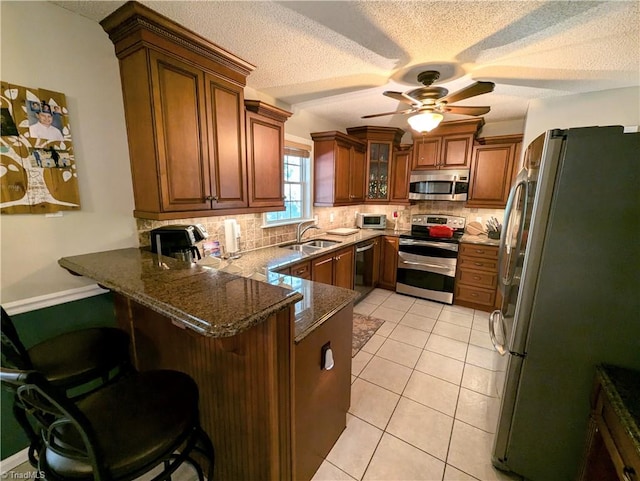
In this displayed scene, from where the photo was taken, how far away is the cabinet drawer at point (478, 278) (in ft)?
11.1

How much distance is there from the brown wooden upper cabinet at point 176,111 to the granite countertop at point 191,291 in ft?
1.43

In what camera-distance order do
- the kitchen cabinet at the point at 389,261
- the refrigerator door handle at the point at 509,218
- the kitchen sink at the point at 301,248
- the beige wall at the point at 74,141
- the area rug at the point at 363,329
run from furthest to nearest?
1. the kitchen cabinet at the point at 389,261
2. the kitchen sink at the point at 301,248
3. the area rug at the point at 363,329
4. the refrigerator door handle at the point at 509,218
5. the beige wall at the point at 74,141

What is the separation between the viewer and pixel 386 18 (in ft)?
4.95

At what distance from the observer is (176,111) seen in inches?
66.3

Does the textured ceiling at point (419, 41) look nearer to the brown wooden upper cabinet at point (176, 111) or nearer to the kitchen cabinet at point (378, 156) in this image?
the brown wooden upper cabinet at point (176, 111)

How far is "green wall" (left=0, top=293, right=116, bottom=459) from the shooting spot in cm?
145

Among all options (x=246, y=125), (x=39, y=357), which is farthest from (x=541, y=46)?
(x=39, y=357)

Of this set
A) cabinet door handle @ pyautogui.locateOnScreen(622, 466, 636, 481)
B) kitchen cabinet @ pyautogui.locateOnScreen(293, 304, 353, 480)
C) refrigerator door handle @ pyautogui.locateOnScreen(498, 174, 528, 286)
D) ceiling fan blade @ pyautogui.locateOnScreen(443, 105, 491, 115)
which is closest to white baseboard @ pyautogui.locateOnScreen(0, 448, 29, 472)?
kitchen cabinet @ pyautogui.locateOnScreen(293, 304, 353, 480)

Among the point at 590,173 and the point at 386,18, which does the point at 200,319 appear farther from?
the point at 386,18

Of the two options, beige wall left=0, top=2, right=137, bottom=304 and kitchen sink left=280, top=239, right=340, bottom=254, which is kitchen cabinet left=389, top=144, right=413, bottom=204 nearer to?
kitchen sink left=280, top=239, right=340, bottom=254

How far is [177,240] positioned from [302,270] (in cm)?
118

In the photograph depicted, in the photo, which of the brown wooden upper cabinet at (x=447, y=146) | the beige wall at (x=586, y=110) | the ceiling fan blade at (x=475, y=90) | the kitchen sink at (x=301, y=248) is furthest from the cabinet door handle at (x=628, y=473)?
the brown wooden upper cabinet at (x=447, y=146)

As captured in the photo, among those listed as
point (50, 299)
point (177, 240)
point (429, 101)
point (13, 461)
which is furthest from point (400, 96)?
point (13, 461)

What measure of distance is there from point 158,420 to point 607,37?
3.15 meters
